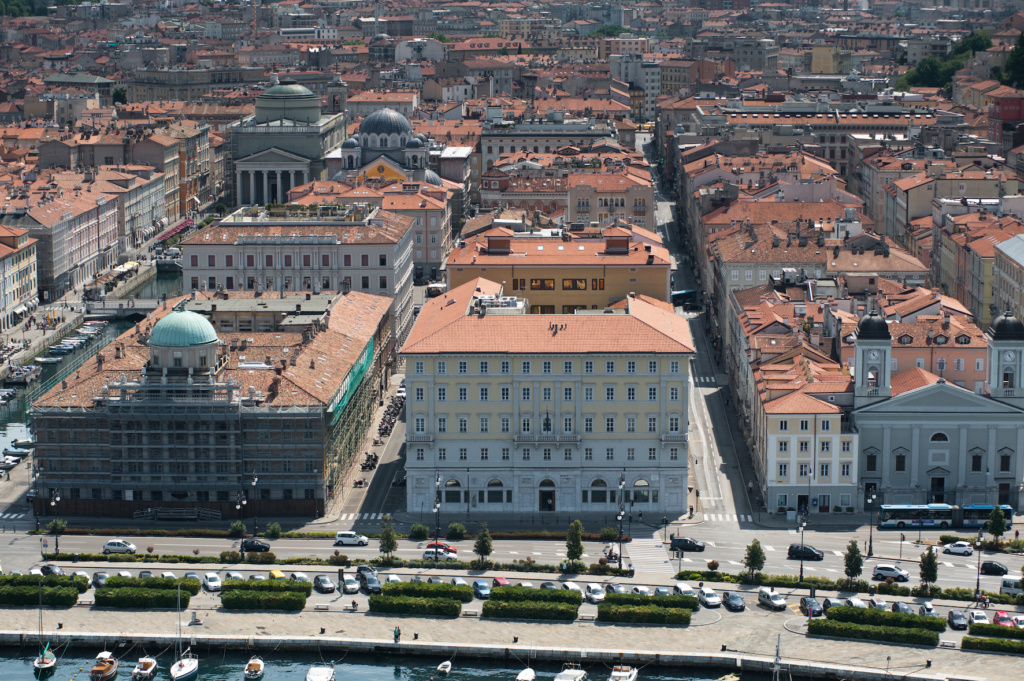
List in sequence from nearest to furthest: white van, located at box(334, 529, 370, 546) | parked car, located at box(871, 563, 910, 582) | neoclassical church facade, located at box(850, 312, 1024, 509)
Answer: parked car, located at box(871, 563, 910, 582) → white van, located at box(334, 529, 370, 546) → neoclassical church facade, located at box(850, 312, 1024, 509)

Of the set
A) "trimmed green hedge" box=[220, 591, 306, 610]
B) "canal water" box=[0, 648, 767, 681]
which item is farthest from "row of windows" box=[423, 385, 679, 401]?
"canal water" box=[0, 648, 767, 681]

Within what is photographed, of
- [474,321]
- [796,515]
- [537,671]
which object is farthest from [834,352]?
[537,671]

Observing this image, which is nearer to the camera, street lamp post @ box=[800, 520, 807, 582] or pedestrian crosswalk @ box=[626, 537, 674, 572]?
street lamp post @ box=[800, 520, 807, 582]

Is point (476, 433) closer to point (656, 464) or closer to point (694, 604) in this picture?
point (656, 464)

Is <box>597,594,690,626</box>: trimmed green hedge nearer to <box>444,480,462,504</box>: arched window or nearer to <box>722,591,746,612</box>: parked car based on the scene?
<box>722,591,746,612</box>: parked car

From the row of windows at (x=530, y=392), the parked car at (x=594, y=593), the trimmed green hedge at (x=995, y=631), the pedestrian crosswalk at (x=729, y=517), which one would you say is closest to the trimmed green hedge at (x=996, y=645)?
the trimmed green hedge at (x=995, y=631)

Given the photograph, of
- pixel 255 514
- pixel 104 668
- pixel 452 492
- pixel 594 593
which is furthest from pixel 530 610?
pixel 255 514
